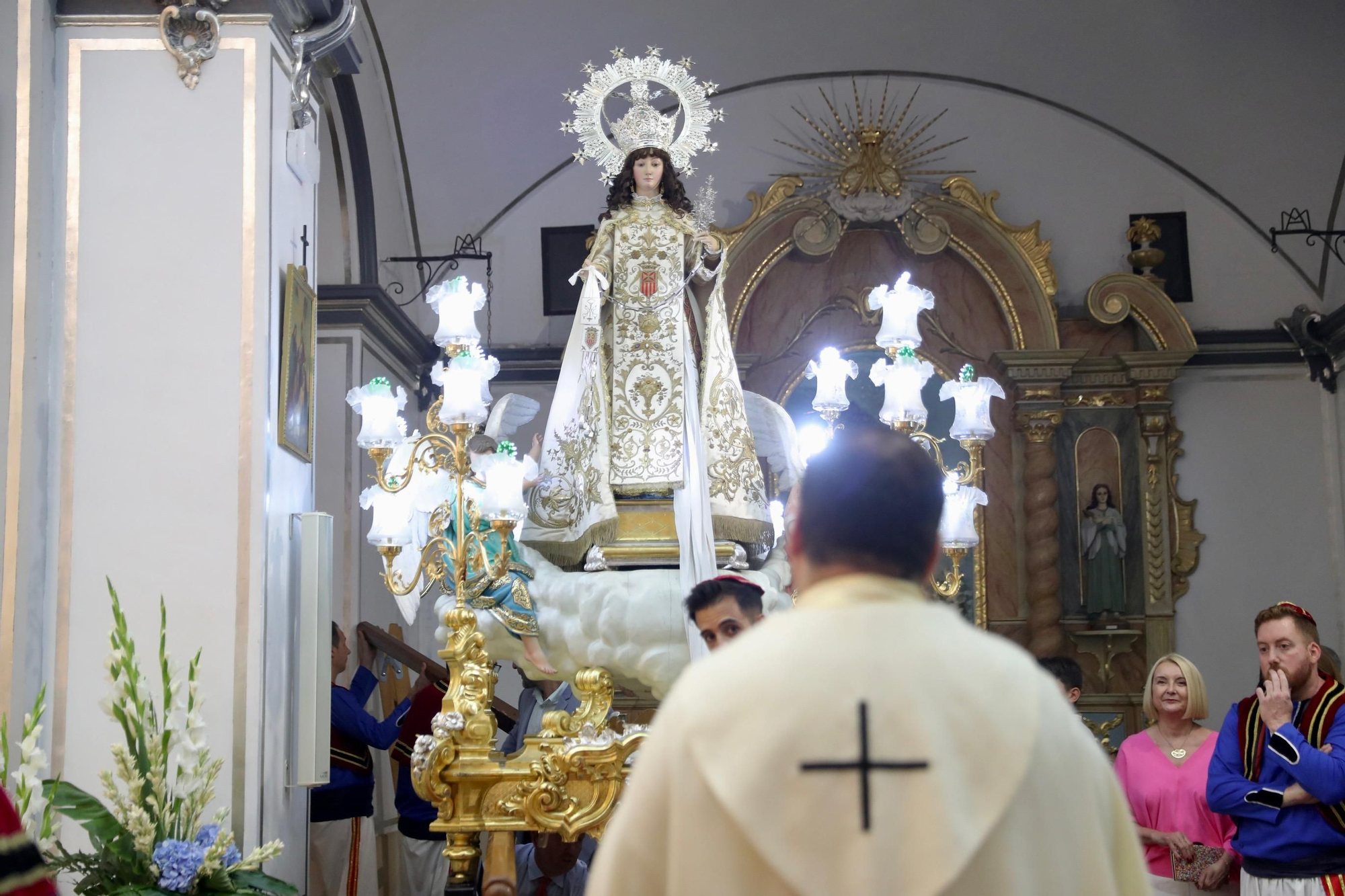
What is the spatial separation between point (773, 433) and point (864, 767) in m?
5.58

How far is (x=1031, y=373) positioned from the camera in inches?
460

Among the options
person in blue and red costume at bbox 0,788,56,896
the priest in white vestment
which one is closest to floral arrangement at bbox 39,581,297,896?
person in blue and red costume at bbox 0,788,56,896

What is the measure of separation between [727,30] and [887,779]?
34.9 feet

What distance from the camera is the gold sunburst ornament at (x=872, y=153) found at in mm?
11750

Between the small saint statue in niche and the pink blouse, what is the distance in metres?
6.05

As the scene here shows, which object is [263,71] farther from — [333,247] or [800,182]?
[800,182]

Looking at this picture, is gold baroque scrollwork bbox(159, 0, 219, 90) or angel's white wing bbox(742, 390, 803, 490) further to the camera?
angel's white wing bbox(742, 390, 803, 490)

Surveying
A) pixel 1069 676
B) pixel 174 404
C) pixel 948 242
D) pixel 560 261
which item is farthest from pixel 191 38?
pixel 948 242

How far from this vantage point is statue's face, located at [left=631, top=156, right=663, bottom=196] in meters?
7.03

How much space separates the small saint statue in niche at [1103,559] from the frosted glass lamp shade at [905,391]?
18.3 ft

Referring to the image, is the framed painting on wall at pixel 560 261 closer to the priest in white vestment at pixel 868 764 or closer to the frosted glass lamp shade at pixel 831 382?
the frosted glass lamp shade at pixel 831 382

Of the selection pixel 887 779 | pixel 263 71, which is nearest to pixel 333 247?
pixel 263 71

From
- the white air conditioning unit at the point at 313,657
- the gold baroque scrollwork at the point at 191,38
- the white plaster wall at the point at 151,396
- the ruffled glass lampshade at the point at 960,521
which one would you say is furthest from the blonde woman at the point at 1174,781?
the gold baroque scrollwork at the point at 191,38

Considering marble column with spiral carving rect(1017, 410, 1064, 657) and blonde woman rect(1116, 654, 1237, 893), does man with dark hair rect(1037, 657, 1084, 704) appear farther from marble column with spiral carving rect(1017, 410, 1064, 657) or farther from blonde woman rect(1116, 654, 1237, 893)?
marble column with spiral carving rect(1017, 410, 1064, 657)
